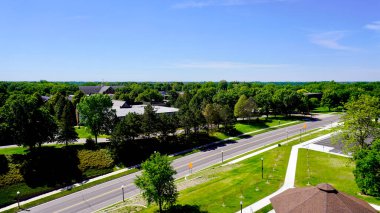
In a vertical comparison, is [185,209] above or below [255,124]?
below

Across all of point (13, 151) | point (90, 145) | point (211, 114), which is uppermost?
point (211, 114)

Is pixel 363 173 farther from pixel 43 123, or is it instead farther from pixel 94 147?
pixel 43 123

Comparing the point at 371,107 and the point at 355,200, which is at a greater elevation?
the point at 371,107

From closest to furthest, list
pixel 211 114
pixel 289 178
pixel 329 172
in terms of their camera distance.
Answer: pixel 289 178
pixel 329 172
pixel 211 114

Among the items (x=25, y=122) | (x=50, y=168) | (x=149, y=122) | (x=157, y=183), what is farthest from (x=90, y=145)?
(x=157, y=183)

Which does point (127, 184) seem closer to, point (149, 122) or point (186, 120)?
point (149, 122)

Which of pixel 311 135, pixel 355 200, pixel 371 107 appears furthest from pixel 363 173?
pixel 311 135

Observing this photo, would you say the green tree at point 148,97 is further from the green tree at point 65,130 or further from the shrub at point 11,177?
the shrub at point 11,177
